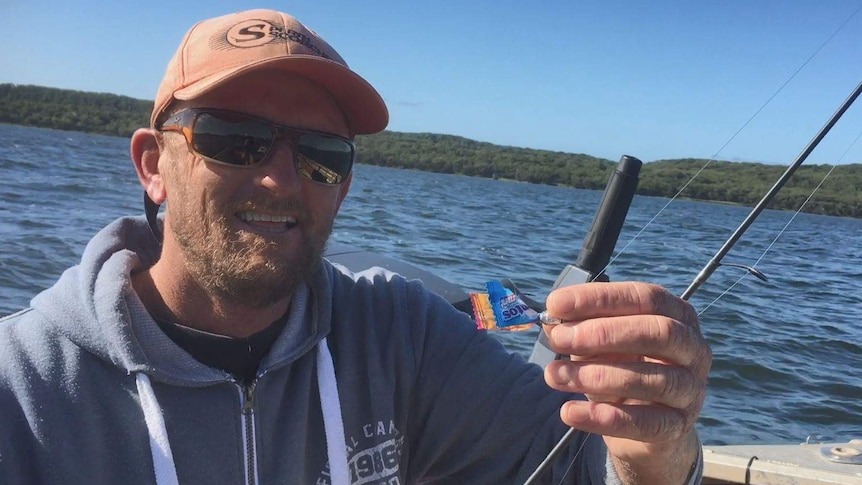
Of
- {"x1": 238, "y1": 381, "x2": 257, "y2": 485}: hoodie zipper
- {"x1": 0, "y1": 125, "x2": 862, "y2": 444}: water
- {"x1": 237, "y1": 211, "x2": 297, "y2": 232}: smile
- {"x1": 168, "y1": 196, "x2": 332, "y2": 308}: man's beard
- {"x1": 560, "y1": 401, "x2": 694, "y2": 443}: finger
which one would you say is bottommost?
{"x1": 0, "y1": 125, "x2": 862, "y2": 444}: water

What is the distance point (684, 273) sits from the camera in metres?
13.8

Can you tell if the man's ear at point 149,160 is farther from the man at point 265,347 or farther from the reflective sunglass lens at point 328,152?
the reflective sunglass lens at point 328,152

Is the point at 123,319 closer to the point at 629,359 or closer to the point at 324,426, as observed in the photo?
the point at 324,426

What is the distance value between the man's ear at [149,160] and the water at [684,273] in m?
4.75

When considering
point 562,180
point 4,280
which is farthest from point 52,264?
point 562,180

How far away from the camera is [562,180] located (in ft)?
300

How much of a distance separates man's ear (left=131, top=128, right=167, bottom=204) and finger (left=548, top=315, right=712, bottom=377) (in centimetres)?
143

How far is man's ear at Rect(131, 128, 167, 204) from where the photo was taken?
7.02ft

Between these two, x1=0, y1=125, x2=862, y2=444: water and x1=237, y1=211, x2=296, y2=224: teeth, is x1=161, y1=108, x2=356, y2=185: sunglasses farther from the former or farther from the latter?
x1=0, y1=125, x2=862, y2=444: water

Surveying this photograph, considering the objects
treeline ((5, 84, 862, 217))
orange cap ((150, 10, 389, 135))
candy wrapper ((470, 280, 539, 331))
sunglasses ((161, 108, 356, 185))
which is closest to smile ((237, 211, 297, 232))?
sunglasses ((161, 108, 356, 185))

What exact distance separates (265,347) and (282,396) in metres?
0.16

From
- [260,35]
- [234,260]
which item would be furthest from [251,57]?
[234,260]

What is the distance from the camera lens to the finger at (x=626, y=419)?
133cm

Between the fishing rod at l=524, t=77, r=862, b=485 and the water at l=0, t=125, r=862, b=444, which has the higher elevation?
the fishing rod at l=524, t=77, r=862, b=485
